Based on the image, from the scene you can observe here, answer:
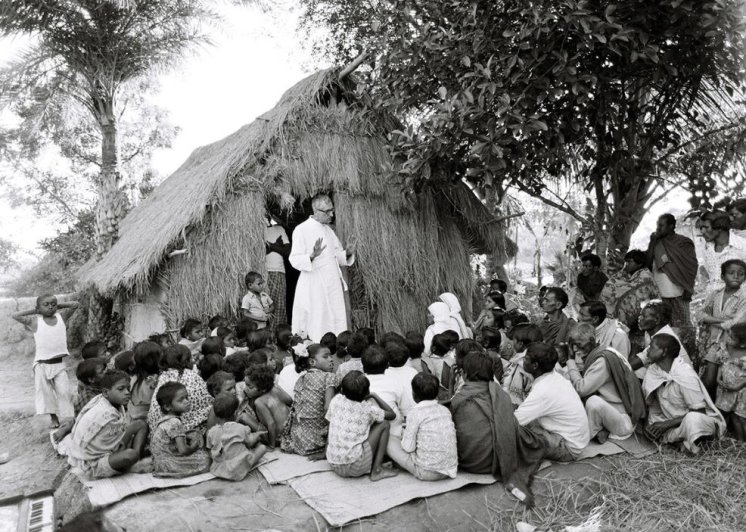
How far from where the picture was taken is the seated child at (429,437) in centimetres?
391

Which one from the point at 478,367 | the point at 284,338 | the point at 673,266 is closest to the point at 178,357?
the point at 284,338

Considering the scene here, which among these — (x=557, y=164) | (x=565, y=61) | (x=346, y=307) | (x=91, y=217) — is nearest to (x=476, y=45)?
(x=565, y=61)

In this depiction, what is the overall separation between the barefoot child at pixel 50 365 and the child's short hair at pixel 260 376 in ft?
9.23

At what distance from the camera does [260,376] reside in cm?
441

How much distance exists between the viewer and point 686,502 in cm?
387

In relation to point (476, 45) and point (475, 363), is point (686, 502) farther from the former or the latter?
point (476, 45)

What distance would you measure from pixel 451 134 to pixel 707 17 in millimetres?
2466

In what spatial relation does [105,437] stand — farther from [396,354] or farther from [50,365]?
[50,365]

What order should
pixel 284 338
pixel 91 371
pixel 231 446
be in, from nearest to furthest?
pixel 231 446
pixel 91 371
pixel 284 338

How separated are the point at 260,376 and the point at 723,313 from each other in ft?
13.4

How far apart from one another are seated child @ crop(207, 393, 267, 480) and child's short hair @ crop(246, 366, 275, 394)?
0.21m

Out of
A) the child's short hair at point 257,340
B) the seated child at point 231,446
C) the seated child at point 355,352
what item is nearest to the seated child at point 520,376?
the seated child at point 355,352

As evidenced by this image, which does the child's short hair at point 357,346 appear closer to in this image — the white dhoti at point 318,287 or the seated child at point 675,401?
the white dhoti at point 318,287

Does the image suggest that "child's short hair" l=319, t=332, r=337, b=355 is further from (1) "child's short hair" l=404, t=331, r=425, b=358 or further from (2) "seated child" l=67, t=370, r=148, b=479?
(2) "seated child" l=67, t=370, r=148, b=479
